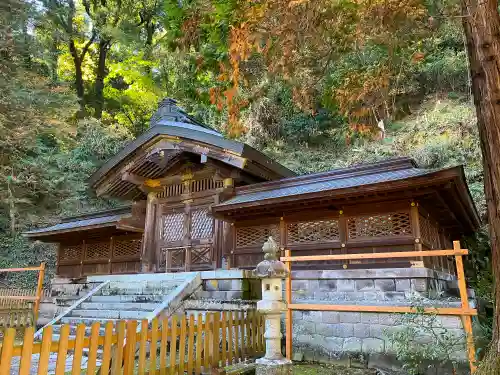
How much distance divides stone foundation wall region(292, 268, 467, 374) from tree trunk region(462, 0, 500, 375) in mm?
1647

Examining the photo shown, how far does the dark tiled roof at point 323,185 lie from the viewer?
7.93 m

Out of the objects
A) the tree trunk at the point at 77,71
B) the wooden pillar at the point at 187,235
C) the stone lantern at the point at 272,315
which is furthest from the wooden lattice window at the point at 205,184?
the tree trunk at the point at 77,71

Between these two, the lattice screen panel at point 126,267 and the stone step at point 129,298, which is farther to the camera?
the lattice screen panel at point 126,267

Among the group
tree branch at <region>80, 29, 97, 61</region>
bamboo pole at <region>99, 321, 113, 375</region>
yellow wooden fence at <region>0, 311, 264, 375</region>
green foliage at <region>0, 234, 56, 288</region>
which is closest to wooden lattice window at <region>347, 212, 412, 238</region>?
yellow wooden fence at <region>0, 311, 264, 375</region>

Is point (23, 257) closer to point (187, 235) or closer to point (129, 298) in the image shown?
point (187, 235)

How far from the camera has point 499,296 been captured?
420 cm

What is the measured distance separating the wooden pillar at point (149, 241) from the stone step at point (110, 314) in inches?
122

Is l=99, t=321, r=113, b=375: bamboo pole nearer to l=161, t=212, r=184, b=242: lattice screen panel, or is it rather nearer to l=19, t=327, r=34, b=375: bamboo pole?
l=19, t=327, r=34, b=375: bamboo pole

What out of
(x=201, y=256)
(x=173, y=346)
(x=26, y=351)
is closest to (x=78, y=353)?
(x=26, y=351)

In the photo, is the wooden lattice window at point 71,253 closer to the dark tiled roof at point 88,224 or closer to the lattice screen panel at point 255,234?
the dark tiled roof at point 88,224

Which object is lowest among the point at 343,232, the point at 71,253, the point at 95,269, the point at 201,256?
the point at 95,269

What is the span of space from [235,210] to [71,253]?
8702 millimetres

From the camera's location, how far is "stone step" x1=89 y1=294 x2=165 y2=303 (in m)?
8.75

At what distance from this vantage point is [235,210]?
9.60 m
